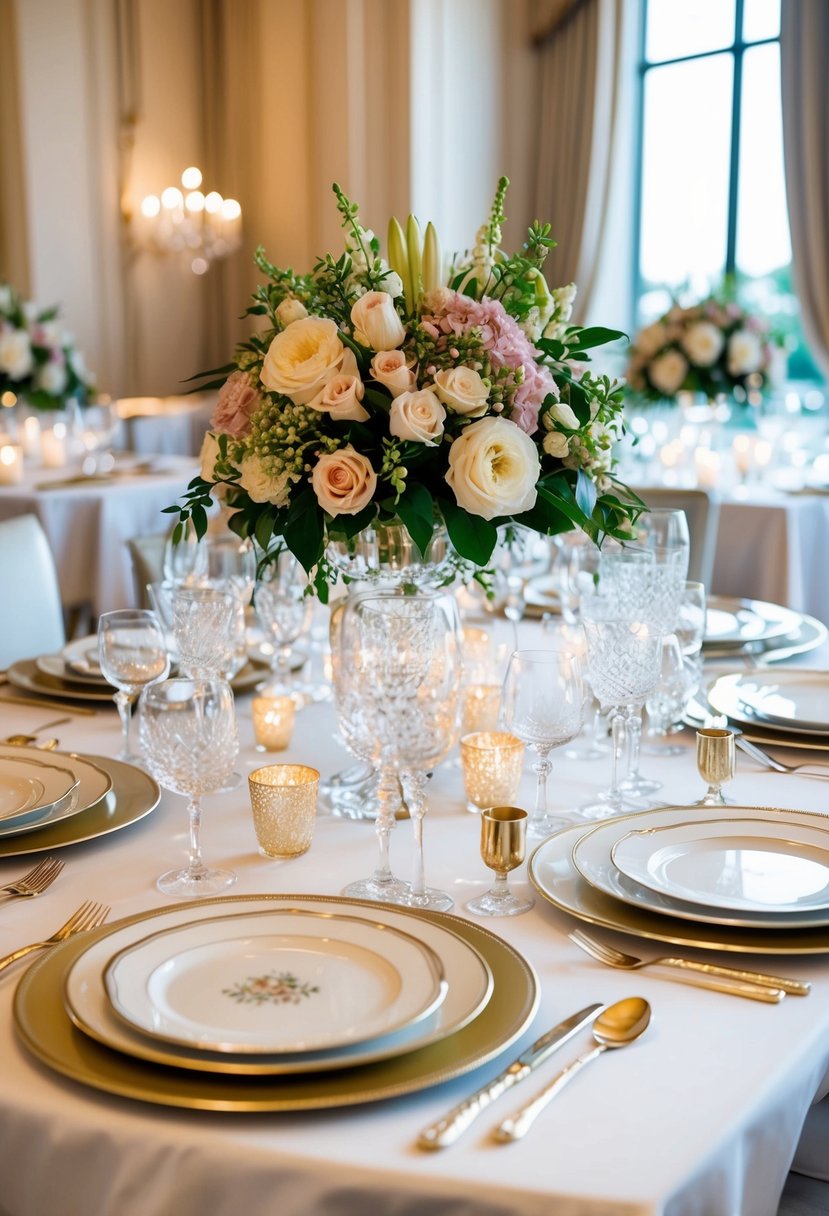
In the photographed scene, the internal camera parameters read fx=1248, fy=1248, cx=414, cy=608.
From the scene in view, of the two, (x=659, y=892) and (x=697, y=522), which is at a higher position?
(x=697, y=522)

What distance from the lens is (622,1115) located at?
77 centimetres

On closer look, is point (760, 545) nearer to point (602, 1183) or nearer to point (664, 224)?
point (602, 1183)

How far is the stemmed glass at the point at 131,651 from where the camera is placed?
1502mm

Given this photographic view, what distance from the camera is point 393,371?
4.42 ft

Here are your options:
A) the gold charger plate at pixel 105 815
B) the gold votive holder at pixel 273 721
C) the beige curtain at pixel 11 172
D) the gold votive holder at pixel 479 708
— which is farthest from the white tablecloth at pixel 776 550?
the beige curtain at pixel 11 172

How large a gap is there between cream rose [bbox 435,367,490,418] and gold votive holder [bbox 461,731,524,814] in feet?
1.20

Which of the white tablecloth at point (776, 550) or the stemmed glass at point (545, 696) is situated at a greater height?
the stemmed glass at point (545, 696)

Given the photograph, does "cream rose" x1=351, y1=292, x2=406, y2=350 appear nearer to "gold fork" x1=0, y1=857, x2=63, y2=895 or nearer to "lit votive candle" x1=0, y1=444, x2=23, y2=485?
"gold fork" x1=0, y1=857, x2=63, y2=895

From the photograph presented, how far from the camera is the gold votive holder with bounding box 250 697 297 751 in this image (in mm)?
1575

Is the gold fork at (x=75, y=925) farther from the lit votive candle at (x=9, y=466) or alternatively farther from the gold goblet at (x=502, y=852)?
the lit votive candle at (x=9, y=466)

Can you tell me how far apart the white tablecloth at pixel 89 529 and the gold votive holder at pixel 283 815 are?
9.67ft

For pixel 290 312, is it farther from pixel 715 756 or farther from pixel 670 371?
pixel 670 371

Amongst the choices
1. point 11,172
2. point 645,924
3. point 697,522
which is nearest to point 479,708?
point 645,924

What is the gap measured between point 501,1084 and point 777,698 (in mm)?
1029
